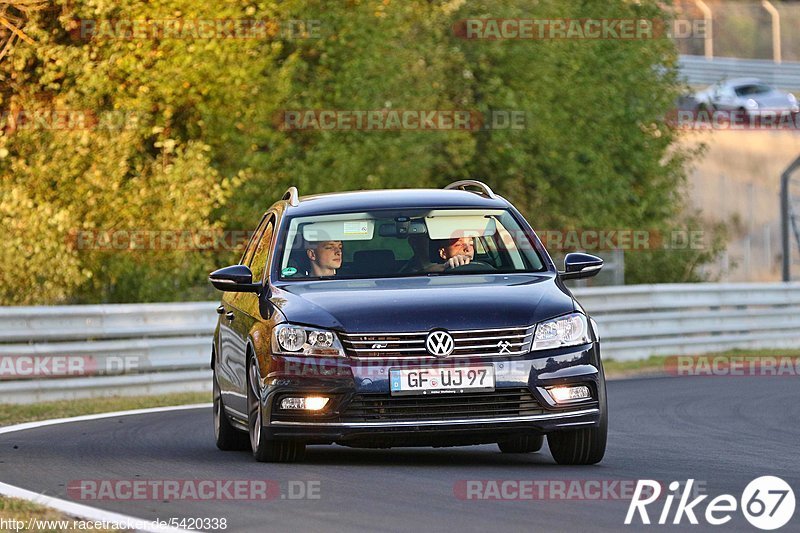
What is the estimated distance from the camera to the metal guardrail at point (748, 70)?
201 ft

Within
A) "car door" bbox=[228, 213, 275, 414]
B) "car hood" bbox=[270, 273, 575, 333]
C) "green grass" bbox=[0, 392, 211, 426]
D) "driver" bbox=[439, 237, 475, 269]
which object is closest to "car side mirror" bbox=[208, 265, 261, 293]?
"car door" bbox=[228, 213, 275, 414]

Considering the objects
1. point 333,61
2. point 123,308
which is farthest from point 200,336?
point 333,61

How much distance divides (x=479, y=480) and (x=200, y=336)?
10120 mm

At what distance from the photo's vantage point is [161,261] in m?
22.6

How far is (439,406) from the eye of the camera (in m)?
9.38

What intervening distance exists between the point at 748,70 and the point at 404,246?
5507 centimetres

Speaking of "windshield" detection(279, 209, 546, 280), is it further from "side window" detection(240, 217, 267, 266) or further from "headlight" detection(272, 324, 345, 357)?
"side window" detection(240, 217, 267, 266)

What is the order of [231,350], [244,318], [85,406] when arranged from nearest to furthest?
[244,318]
[231,350]
[85,406]

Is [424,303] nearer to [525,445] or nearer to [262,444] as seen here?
[262,444]

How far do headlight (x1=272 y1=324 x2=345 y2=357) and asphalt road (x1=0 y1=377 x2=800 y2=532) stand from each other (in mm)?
647

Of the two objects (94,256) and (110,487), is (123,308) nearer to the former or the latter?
(94,256)

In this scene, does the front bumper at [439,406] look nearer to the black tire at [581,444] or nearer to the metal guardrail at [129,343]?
the black tire at [581,444]

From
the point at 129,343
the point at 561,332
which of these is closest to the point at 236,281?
the point at 561,332

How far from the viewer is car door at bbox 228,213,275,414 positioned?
34.7 ft
